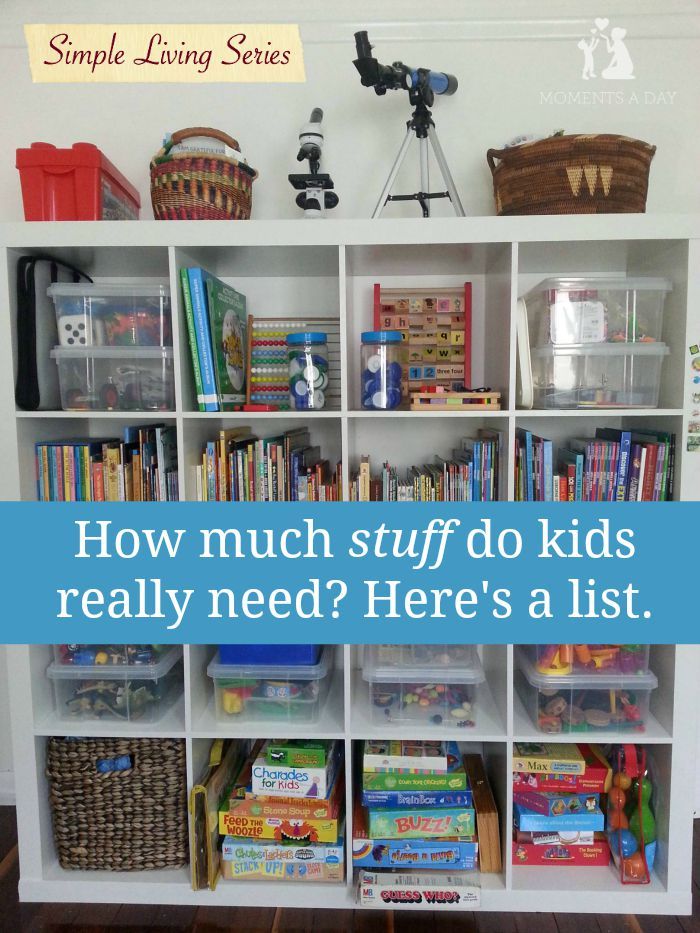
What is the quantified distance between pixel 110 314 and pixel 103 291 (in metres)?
0.06

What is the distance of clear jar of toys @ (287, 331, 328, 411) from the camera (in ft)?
4.90

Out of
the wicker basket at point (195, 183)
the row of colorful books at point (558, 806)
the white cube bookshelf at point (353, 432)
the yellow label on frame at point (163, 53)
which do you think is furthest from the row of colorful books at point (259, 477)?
the yellow label on frame at point (163, 53)

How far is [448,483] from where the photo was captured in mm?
1496

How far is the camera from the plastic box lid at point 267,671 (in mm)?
1521

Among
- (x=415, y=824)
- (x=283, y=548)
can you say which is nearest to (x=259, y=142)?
(x=283, y=548)

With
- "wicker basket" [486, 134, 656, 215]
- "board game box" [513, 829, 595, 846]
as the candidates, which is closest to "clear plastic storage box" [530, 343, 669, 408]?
"wicker basket" [486, 134, 656, 215]

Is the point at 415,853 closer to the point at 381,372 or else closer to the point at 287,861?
the point at 287,861

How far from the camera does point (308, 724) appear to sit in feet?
5.08

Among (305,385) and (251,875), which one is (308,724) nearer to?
(251,875)

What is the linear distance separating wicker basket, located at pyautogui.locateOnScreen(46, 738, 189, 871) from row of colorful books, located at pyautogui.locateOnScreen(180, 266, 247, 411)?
888 mm

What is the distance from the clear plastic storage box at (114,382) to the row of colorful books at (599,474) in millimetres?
909

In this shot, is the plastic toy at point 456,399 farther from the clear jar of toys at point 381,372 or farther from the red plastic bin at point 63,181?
the red plastic bin at point 63,181

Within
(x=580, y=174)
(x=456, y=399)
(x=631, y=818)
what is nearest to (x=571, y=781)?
(x=631, y=818)

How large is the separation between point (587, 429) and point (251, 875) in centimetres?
150
